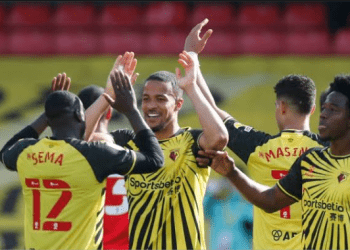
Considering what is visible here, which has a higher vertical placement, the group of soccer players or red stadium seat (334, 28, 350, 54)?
red stadium seat (334, 28, 350, 54)

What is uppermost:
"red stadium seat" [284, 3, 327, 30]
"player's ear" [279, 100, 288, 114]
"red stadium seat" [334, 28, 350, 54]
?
"red stadium seat" [284, 3, 327, 30]

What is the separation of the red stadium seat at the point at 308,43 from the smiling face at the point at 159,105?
7034mm

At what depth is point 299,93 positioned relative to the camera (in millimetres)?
5715

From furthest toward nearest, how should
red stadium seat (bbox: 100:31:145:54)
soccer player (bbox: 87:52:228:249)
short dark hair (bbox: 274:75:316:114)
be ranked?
red stadium seat (bbox: 100:31:145:54)
short dark hair (bbox: 274:75:316:114)
soccer player (bbox: 87:52:228:249)

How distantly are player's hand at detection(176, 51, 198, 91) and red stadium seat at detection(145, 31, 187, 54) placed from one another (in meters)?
7.29

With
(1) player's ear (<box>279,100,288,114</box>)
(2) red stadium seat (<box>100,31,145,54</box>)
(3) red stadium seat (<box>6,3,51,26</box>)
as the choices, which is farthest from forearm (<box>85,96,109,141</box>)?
(3) red stadium seat (<box>6,3,51,26</box>)

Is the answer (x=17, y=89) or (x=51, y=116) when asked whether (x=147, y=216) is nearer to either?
(x=51, y=116)

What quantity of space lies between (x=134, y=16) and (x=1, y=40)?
217cm

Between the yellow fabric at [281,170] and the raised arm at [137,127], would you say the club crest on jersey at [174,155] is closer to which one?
the raised arm at [137,127]

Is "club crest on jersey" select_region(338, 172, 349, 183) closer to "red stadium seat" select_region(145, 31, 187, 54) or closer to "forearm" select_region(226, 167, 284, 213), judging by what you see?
"forearm" select_region(226, 167, 284, 213)

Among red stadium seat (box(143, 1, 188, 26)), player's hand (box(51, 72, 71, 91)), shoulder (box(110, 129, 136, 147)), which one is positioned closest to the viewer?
player's hand (box(51, 72, 71, 91))

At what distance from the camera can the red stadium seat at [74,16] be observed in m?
12.9

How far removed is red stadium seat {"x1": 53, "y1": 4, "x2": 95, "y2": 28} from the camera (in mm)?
12852

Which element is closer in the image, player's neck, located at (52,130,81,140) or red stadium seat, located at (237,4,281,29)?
player's neck, located at (52,130,81,140)
